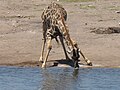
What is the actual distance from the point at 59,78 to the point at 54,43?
14.7ft

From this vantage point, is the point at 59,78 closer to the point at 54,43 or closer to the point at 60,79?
the point at 60,79

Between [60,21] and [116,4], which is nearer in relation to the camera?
[60,21]

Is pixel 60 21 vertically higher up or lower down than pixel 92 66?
higher up

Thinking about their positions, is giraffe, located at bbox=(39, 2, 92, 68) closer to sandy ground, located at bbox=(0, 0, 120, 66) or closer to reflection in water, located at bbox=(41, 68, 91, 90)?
reflection in water, located at bbox=(41, 68, 91, 90)

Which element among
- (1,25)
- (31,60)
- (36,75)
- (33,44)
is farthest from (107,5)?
(36,75)

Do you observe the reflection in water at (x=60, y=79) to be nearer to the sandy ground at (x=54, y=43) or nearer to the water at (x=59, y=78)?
the water at (x=59, y=78)

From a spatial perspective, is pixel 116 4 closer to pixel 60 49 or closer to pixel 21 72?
pixel 60 49

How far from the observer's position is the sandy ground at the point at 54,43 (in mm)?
17922

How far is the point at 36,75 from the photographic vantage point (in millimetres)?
15508

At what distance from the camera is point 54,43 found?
64.2ft

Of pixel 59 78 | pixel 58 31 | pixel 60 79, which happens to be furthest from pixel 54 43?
pixel 60 79

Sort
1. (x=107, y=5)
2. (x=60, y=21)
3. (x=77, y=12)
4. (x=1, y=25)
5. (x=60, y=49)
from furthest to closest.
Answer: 1. (x=107, y=5)
2. (x=77, y=12)
3. (x=1, y=25)
4. (x=60, y=49)
5. (x=60, y=21)

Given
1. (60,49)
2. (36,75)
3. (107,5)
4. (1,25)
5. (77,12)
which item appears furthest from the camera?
(107,5)

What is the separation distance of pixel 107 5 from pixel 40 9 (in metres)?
3.40
